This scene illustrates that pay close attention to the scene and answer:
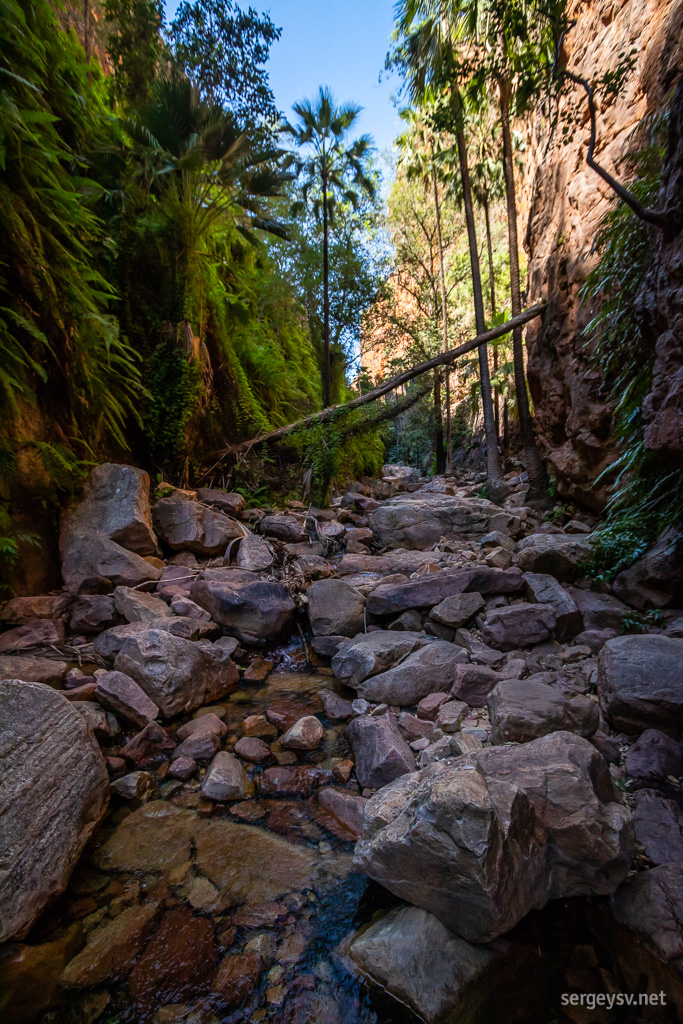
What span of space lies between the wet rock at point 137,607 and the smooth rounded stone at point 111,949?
2473mm

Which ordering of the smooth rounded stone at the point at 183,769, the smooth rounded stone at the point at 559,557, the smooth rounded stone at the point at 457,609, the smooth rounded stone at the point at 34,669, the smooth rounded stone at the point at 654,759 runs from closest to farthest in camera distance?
the smooth rounded stone at the point at 654,759, the smooth rounded stone at the point at 183,769, the smooth rounded stone at the point at 34,669, the smooth rounded stone at the point at 457,609, the smooth rounded stone at the point at 559,557

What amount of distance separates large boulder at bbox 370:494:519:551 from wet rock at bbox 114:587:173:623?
3748 millimetres

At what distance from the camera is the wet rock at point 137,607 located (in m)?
4.33

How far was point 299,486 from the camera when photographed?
30.8 ft

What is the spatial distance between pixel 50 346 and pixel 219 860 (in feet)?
16.4

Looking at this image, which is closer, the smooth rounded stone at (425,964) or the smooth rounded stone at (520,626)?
the smooth rounded stone at (425,964)

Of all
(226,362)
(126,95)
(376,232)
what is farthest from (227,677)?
(376,232)

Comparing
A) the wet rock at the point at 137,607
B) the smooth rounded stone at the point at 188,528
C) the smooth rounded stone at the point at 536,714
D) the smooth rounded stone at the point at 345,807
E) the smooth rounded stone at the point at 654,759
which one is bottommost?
the smooth rounded stone at the point at 345,807

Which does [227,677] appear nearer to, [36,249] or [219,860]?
[219,860]

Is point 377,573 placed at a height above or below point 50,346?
below

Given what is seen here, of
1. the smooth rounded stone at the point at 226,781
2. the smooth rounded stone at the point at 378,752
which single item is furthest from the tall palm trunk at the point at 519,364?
the smooth rounded stone at the point at 226,781

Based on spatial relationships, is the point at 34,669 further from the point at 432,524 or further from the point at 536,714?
the point at 432,524

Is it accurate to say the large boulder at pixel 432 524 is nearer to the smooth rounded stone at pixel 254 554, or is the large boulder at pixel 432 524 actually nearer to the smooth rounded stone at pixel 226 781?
the smooth rounded stone at pixel 254 554

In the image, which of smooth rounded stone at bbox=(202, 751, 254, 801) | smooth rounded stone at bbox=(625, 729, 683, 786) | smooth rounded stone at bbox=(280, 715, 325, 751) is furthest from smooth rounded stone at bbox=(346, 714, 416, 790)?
smooth rounded stone at bbox=(625, 729, 683, 786)
